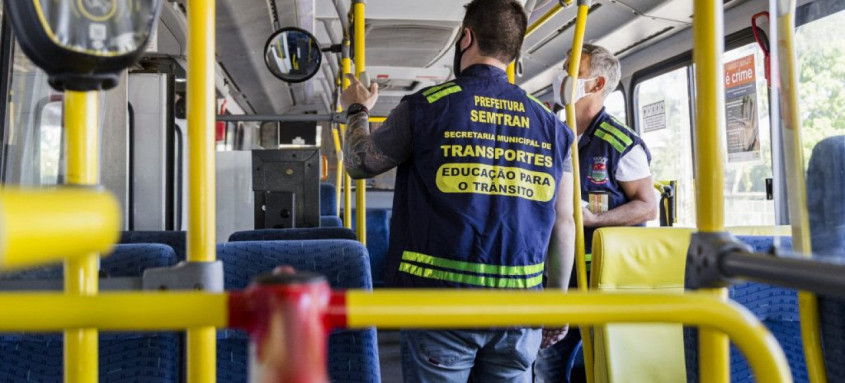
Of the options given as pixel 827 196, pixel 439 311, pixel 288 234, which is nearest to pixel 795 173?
pixel 827 196

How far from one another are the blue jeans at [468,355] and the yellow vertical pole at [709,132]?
2.65 ft

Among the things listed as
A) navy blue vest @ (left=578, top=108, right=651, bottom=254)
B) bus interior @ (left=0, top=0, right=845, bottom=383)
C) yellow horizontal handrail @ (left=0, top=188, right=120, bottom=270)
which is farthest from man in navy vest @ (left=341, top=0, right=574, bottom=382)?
yellow horizontal handrail @ (left=0, top=188, right=120, bottom=270)

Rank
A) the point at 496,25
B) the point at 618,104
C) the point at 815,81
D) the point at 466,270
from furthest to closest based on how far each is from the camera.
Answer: the point at 618,104
the point at 496,25
the point at 466,270
the point at 815,81

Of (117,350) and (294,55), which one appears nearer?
(117,350)

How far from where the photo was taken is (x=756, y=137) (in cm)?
450

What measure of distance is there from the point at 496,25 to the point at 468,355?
Answer: 874 mm

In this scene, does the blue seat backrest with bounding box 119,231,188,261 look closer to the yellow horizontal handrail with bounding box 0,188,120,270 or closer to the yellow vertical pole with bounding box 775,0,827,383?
the yellow vertical pole with bounding box 775,0,827,383

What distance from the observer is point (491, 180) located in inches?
66.7

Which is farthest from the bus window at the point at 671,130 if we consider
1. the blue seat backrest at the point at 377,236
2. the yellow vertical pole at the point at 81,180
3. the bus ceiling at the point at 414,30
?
the yellow vertical pole at the point at 81,180

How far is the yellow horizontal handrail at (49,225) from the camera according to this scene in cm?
36

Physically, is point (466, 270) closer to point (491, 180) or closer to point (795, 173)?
point (491, 180)

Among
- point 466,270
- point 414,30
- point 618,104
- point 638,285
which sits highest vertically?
point 414,30

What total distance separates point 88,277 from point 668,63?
532 centimetres

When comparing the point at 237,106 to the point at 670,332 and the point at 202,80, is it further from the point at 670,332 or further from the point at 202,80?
the point at 202,80
